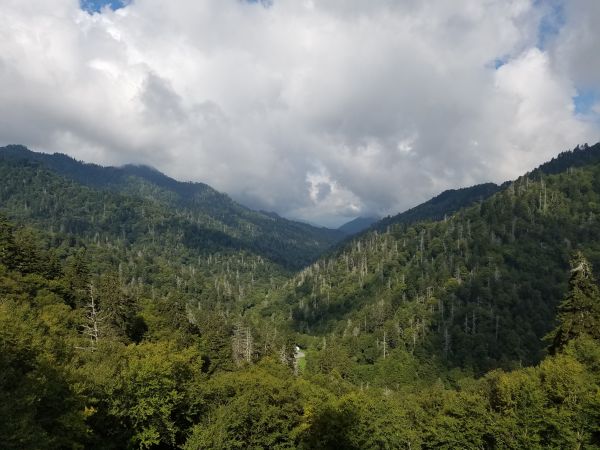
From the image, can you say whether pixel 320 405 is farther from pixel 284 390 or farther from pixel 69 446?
pixel 69 446

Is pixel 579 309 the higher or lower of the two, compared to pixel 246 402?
higher

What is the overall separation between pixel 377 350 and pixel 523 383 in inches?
5641

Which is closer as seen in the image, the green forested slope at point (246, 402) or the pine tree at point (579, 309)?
the green forested slope at point (246, 402)

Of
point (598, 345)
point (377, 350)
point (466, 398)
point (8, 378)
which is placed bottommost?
point (377, 350)

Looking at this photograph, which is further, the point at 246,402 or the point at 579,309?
the point at 579,309

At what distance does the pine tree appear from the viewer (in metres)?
47.6

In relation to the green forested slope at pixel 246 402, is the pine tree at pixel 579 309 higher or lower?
higher

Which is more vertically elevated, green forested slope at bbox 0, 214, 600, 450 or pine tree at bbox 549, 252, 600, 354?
pine tree at bbox 549, 252, 600, 354

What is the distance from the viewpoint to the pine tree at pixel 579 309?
156 ft

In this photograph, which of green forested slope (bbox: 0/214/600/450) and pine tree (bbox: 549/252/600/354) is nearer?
green forested slope (bbox: 0/214/600/450)

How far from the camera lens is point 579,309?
4841cm

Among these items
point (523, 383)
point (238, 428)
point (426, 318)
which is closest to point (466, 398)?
point (523, 383)

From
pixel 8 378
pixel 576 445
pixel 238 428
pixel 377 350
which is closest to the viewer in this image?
pixel 8 378

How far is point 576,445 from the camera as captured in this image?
124ft
